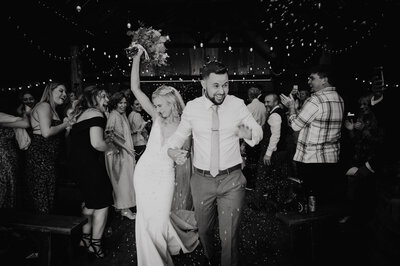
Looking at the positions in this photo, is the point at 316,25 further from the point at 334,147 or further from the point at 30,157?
the point at 30,157

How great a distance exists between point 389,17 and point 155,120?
5.04 metres

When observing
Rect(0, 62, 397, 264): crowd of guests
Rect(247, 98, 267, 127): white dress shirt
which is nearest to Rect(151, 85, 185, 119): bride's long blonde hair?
Rect(0, 62, 397, 264): crowd of guests

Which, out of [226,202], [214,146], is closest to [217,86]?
[214,146]

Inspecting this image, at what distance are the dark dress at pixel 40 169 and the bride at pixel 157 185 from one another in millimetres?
1270

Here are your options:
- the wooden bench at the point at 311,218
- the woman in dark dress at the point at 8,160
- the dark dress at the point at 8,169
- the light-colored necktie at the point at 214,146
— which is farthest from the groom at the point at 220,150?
the dark dress at the point at 8,169

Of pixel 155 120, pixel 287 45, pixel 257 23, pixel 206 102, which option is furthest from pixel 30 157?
pixel 257 23

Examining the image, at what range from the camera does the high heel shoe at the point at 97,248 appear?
314 centimetres

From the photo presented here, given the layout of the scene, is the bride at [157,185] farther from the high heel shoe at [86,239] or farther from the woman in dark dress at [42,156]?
the woman in dark dress at [42,156]

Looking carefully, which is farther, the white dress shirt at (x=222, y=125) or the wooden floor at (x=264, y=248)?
the wooden floor at (x=264, y=248)

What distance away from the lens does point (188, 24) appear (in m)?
13.2

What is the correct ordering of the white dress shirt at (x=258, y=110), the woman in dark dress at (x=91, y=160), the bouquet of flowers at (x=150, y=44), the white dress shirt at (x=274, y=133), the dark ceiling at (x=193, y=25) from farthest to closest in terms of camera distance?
the dark ceiling at (x=193, y=25)
the white dress shirt at (x=258, y=110)
the white dress shirt at (x=274, y=133)
the bouquet of flowers at (x=150, y=44)
the woman in dark dress at (x=91, y=160)

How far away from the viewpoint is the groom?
2.37m

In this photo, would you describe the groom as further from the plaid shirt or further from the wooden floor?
the plaid shirt

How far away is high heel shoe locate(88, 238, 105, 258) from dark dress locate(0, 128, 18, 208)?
1107mm
